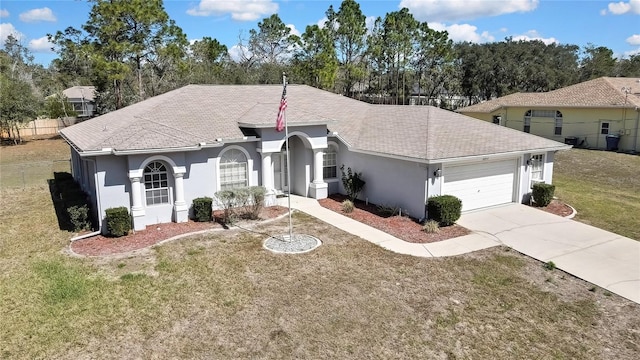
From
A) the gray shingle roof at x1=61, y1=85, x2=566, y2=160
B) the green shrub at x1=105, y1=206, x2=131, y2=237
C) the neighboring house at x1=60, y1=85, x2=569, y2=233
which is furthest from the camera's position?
the gray shingle roof at x1=61, y1=85, x2=566, y2=160

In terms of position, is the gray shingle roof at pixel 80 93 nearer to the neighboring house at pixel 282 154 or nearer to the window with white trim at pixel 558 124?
the neighboring house at pixel 282 154

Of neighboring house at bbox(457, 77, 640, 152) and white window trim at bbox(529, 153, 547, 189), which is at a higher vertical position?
neighboring house at bbox(457, 77, 640, 152)

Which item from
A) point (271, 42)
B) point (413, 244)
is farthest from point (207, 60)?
point (413, 244)

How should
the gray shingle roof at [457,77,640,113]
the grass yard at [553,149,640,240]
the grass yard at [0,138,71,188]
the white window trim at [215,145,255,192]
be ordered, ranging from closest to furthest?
the grass yard at [553,149,640,240], the white window trim at [215,145,255,192], the grass yard at [0,138,71,188], the gray shingle roof at [457,77,640,113]

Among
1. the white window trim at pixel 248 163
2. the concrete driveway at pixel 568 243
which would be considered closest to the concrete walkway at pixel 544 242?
the concrete driveway at pixel 568 243

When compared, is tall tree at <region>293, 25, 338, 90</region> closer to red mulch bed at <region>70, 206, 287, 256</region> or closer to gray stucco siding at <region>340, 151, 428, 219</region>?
gray stucco siding at <region>340, 151, 428, 219</region>

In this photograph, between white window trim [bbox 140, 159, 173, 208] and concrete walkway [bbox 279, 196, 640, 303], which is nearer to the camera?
concrete walkway [bbox 279, 196, 640, 303]

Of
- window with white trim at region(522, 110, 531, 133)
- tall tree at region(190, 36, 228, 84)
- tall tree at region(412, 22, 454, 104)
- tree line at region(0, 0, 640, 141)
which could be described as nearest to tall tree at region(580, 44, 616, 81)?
tree line at region(0, 0, 640, 141)

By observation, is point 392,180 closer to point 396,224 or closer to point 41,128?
point 396,224
